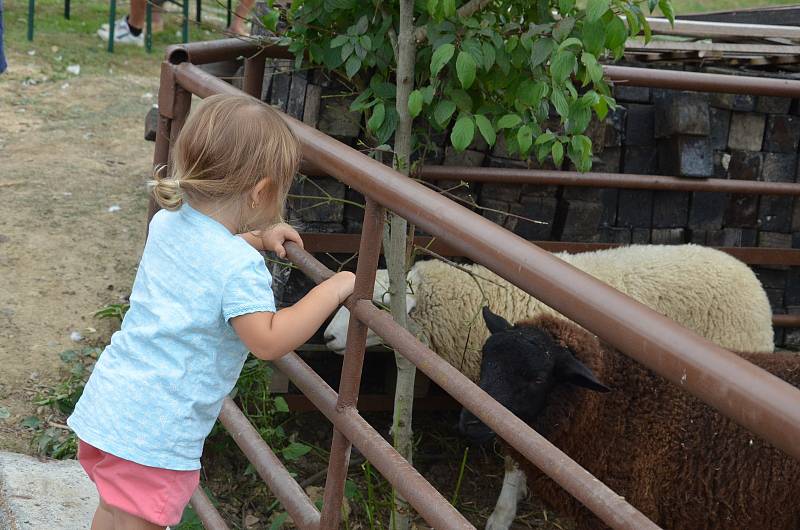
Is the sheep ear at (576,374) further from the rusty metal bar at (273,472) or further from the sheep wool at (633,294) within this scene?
the rusty metal bar at (273,472)

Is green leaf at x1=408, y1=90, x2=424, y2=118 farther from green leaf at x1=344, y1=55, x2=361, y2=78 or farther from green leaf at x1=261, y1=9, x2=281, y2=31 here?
green leaf at x1=261, y1=9, x2=281, y2=31

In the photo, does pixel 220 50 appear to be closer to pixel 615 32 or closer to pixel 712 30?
pixel 615 32

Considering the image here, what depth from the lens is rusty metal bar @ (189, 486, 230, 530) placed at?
2438 mm

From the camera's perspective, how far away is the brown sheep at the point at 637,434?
3.12 meters

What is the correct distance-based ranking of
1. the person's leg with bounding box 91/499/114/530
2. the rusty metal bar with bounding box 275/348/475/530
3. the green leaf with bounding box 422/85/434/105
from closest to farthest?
the rusty metal bar with bounding box 275/348/475/530 < the person's leg with bounding box 91/499/114/530 < the green leaf with bounding box 422/85/434/105

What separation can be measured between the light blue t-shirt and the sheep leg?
2181mm

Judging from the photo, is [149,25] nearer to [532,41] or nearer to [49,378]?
[49,378]

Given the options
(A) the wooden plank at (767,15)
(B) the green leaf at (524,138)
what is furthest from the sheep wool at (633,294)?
(A) the wooden plank at (767,15)

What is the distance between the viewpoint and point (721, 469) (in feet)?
10.3

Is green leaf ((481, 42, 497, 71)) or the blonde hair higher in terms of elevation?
green leaf ((481, 42, 497, 71))

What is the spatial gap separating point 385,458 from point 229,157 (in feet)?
2.08

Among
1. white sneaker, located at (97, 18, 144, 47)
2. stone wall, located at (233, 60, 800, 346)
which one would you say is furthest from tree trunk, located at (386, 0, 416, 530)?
white sneaker, located at (97, 18, 144, 47)

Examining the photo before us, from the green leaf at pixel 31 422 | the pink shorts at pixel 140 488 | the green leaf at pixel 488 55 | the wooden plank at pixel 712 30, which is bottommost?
the green leaf at pixel 31 422

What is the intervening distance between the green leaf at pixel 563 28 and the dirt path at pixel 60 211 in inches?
96.2
